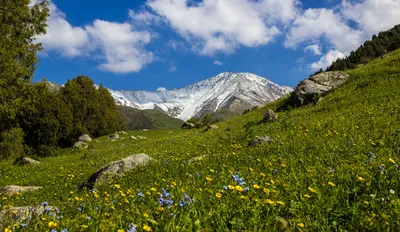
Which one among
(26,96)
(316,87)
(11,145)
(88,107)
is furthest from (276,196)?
(88,107)

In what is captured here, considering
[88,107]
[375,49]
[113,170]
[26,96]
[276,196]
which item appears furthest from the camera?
[88,107]

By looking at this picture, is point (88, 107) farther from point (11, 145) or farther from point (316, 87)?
point (316, 87)

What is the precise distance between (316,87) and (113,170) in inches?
773

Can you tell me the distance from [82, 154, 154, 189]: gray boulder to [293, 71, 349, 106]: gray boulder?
16.6m

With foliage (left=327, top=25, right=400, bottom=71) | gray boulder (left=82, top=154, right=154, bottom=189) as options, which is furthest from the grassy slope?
foliage (left=327, top=25, right=400, bottom=71)

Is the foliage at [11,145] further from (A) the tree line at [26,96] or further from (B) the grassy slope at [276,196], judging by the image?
(B) the grassy slope at [276,196]

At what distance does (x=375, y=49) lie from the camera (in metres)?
53.0

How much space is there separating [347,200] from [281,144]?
637 cm

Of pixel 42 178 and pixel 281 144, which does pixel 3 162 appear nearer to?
pixel 42 178

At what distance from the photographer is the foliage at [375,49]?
51031 mm

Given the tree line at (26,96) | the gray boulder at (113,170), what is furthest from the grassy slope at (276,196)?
the tree line at (26,96)

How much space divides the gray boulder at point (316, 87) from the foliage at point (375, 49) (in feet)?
84.5

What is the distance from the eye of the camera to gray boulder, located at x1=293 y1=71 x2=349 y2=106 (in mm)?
25203

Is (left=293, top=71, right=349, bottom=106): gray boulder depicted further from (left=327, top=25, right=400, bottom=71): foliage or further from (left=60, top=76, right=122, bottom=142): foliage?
(left=60, top=76, right=122, bottom=142): foliage
